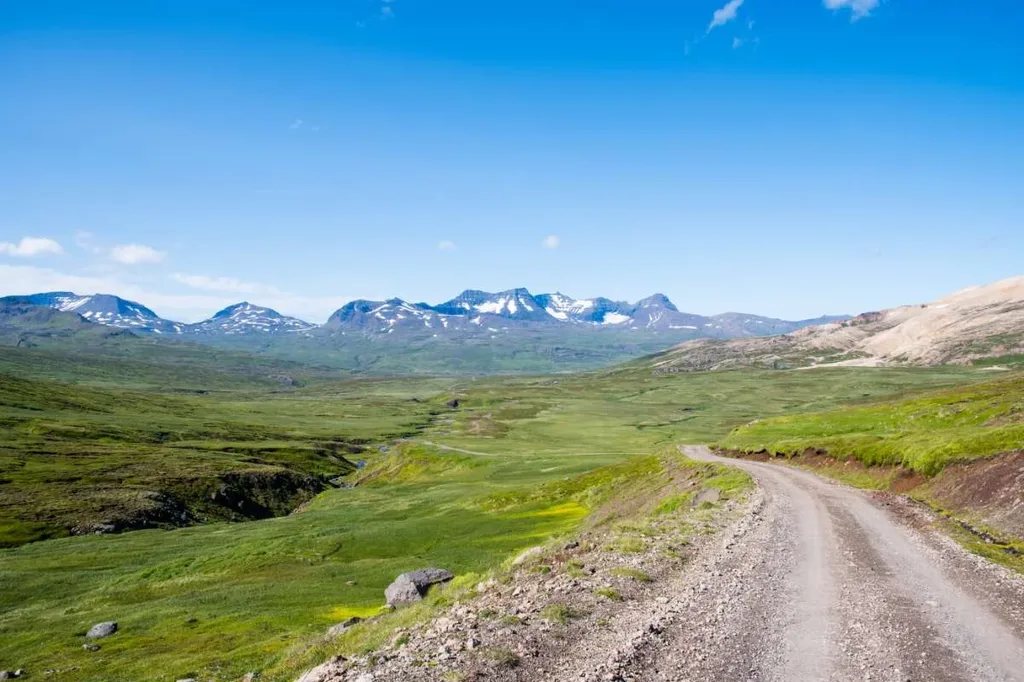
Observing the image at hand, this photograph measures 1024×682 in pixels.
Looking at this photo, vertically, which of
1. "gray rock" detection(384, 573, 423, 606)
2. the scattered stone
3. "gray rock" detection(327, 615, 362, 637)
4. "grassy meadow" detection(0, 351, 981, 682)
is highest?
the scattered stone

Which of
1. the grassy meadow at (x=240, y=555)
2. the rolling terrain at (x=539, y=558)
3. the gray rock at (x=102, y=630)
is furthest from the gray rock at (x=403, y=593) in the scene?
the gray rock at (x=102, y=630)

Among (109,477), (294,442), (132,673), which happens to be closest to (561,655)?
(132,673)

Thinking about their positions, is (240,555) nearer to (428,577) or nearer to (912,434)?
(428,577)

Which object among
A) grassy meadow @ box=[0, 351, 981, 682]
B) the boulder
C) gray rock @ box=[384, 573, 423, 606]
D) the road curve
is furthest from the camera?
grassy meadow @ box=[0, 351, 981, 682]

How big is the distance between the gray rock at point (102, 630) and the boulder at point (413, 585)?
2272 cm

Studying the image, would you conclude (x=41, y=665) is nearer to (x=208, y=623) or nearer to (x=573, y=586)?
(x=208, y=623)

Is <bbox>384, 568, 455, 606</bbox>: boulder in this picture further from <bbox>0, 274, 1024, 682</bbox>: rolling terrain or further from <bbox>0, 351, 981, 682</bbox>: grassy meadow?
<bbox>0, 274, 1024, 682</bbox>: rolling terrain

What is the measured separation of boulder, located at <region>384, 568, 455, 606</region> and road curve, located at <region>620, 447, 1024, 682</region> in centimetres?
1621

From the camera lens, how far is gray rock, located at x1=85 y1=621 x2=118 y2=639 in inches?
1599

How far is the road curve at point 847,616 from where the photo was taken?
14.2 meters

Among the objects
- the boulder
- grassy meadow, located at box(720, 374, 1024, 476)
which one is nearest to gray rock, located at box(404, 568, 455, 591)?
the boulder

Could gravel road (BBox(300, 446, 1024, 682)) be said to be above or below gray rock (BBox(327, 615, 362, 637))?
above

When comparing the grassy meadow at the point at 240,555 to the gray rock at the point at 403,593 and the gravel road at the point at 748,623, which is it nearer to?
the gray rock at the point at 403,593

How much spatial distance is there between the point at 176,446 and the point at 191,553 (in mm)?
112798
